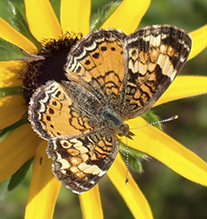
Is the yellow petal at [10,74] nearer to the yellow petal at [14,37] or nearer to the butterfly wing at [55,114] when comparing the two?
the yellow petal at [14,37]

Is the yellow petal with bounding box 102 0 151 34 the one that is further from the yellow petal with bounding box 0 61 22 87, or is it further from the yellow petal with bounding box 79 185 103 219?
the yellow petal with bounding box 79 185 103 219

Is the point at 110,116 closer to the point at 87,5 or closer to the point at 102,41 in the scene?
the point at 102,41

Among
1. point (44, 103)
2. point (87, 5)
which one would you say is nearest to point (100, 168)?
point (44, 103)

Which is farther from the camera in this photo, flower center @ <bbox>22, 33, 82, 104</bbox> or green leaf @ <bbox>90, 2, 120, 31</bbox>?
green leaf @ <bbox>90, 2, 120, 31</bbox>

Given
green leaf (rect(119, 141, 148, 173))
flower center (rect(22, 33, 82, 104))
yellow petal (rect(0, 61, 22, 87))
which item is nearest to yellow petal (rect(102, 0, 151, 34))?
flower center (rect(22, 33, 82, 104))

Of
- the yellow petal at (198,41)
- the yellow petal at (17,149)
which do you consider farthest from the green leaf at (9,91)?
the yellow petal at (198,41)

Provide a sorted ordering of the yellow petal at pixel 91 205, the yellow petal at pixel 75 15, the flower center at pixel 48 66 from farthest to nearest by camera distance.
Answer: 1. the yellow petal at pixel 75 15
2. the flower center at pixel 48 66
3. the yellow petal at pixel 91 205
